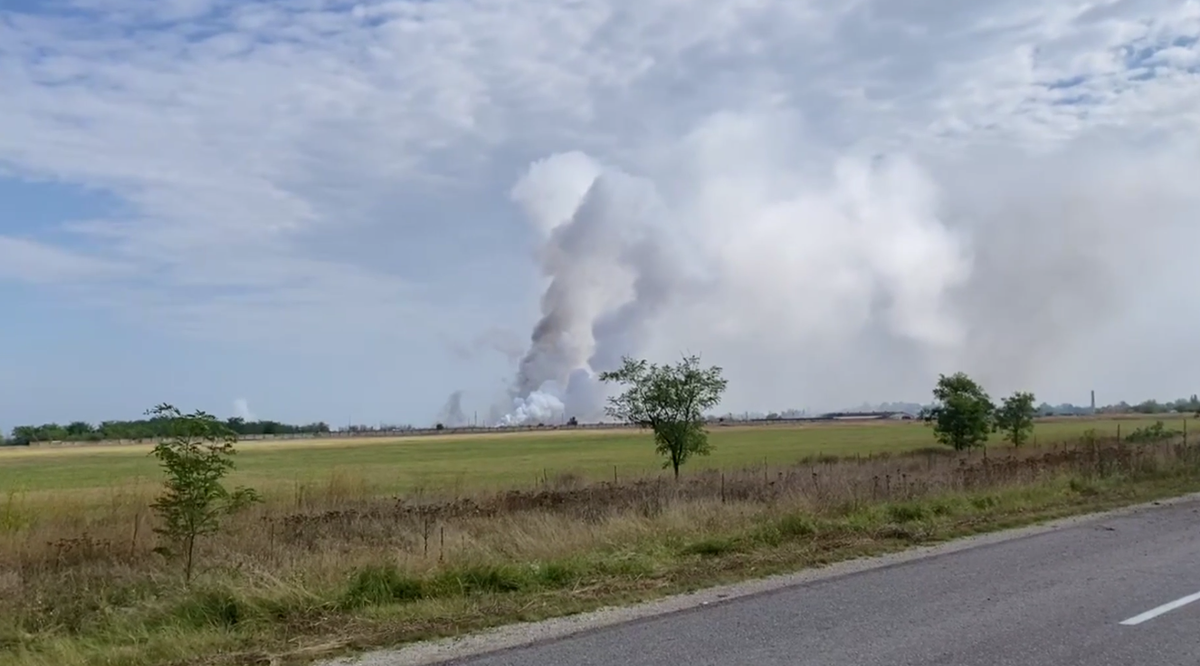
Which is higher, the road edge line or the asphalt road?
the asphalt road

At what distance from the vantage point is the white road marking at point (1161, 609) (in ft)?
27.1

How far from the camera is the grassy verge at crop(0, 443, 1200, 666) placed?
9.04 m

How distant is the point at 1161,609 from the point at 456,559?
25.0ft

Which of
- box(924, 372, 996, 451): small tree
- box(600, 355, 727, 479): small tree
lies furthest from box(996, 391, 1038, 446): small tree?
box(600, 355, 727, 479): small tree

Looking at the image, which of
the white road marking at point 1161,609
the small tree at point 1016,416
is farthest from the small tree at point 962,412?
the white road marking at point 1161,609

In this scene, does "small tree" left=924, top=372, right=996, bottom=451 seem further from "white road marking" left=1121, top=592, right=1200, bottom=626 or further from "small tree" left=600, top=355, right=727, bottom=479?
"white road marking" left=1121, top=592, right=1200, bottom=626

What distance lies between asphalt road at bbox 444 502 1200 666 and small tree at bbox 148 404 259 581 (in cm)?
707

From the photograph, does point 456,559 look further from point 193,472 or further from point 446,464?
point 446,464

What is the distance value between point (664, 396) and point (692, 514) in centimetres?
1194

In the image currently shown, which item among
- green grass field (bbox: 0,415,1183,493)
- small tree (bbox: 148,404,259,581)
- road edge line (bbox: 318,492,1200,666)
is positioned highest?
small tree (bbox: 148,404,259,581)

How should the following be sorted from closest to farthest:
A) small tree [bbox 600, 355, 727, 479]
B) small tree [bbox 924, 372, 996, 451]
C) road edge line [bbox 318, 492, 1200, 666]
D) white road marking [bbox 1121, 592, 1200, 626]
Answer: road edge line [bbox 318, 492, 1200, 666], white road marking [bbox 1121, 592, 1200, 626], small tree [bbox 600, 355, 727, 479], small tree [bbox 924, 372, 996, 451]

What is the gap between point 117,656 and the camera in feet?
26.7

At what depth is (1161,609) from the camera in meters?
8.77

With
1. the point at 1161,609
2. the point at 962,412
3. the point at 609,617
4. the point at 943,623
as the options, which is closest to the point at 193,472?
the point at 609,617
